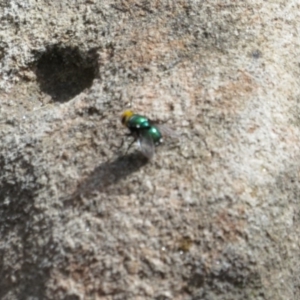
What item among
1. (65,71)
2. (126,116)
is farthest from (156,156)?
(65,71)

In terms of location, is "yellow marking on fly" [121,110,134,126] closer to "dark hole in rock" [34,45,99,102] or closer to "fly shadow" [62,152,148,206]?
"fly shadow" [62,152,148,206]

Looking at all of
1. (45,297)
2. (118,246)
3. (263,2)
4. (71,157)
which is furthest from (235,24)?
(45,297)

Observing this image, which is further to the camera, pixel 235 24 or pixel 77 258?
pixel 235 24

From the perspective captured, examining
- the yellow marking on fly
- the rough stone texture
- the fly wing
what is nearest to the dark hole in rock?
the rough stone texture

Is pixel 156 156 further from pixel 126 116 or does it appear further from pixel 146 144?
pixel 126 116

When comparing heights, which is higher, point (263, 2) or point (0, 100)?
point (263, 2)

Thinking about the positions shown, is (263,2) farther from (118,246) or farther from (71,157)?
(118,246)

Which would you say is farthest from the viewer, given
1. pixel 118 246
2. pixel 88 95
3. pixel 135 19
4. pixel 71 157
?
pixel 135 19

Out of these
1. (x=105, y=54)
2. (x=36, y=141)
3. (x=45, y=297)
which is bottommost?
(x=45, y=297)

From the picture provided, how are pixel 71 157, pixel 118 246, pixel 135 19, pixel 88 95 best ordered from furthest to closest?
pixel 135 19 → pixel 88 95 → pixel 71 157 → pixel 118 246
